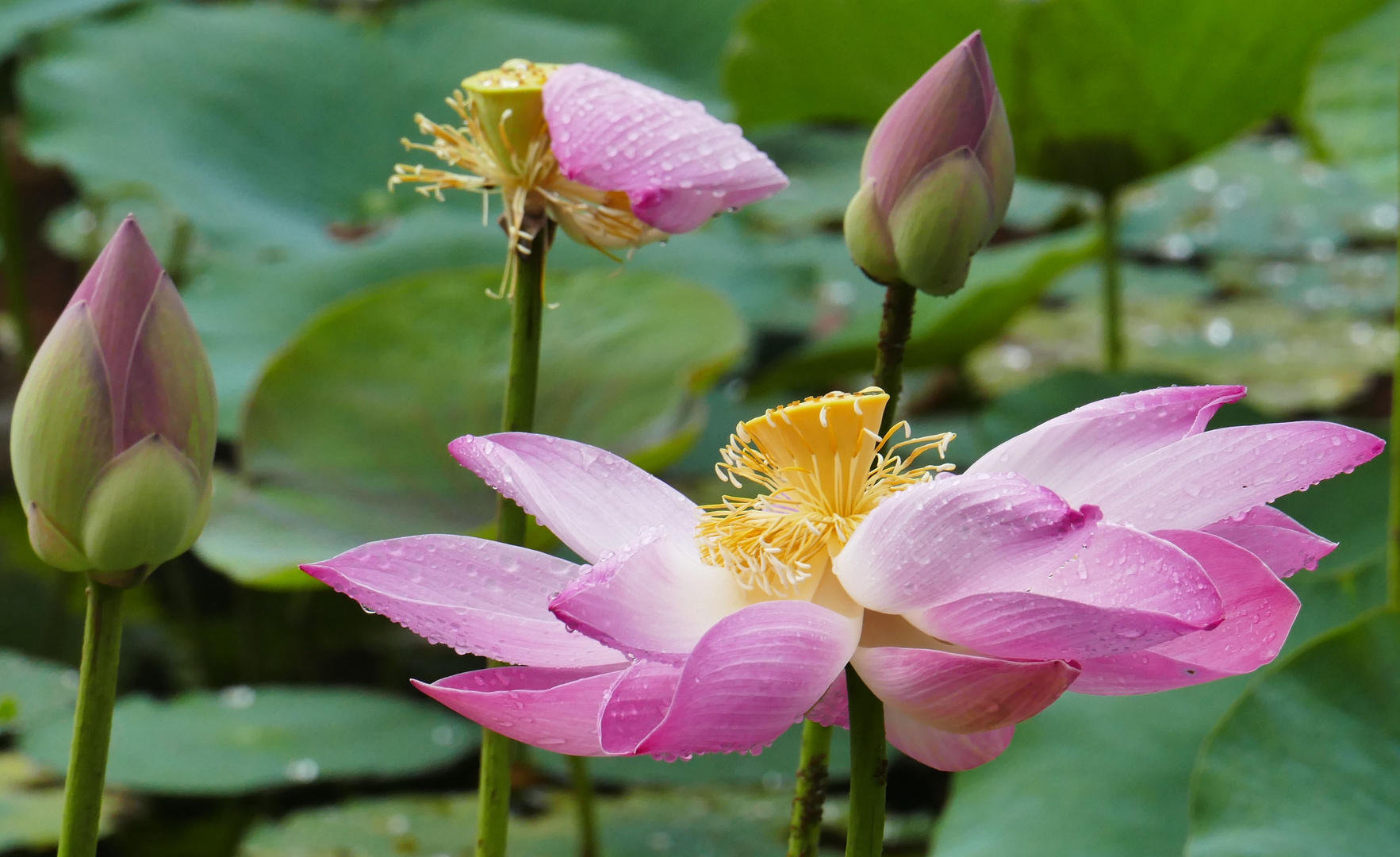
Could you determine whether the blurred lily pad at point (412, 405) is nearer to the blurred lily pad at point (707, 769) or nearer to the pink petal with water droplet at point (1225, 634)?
the blurred lily pad at point (707, 769)

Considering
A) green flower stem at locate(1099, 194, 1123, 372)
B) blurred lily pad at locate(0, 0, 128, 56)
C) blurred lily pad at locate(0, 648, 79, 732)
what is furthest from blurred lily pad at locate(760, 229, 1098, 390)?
blurred lily pad at locate(0, 0, 128, 56)

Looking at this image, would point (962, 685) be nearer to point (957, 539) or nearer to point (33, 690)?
point (957, 539)

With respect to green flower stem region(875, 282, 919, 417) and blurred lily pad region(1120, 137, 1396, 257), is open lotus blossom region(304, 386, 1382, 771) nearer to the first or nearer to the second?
green flower stem region(875, 282, 919, 417)

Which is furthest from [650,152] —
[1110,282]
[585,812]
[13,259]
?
[13,259]

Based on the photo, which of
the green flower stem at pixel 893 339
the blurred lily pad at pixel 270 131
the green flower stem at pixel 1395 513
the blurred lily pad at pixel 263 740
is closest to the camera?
the green flower stem at pixel 893 339

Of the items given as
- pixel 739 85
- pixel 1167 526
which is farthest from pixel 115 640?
pixel 739 85

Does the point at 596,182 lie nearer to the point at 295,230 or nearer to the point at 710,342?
the point at 710,342

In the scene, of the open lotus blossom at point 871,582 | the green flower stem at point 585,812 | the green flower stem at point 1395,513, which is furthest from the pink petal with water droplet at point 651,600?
the green flower stem at point 585,812
